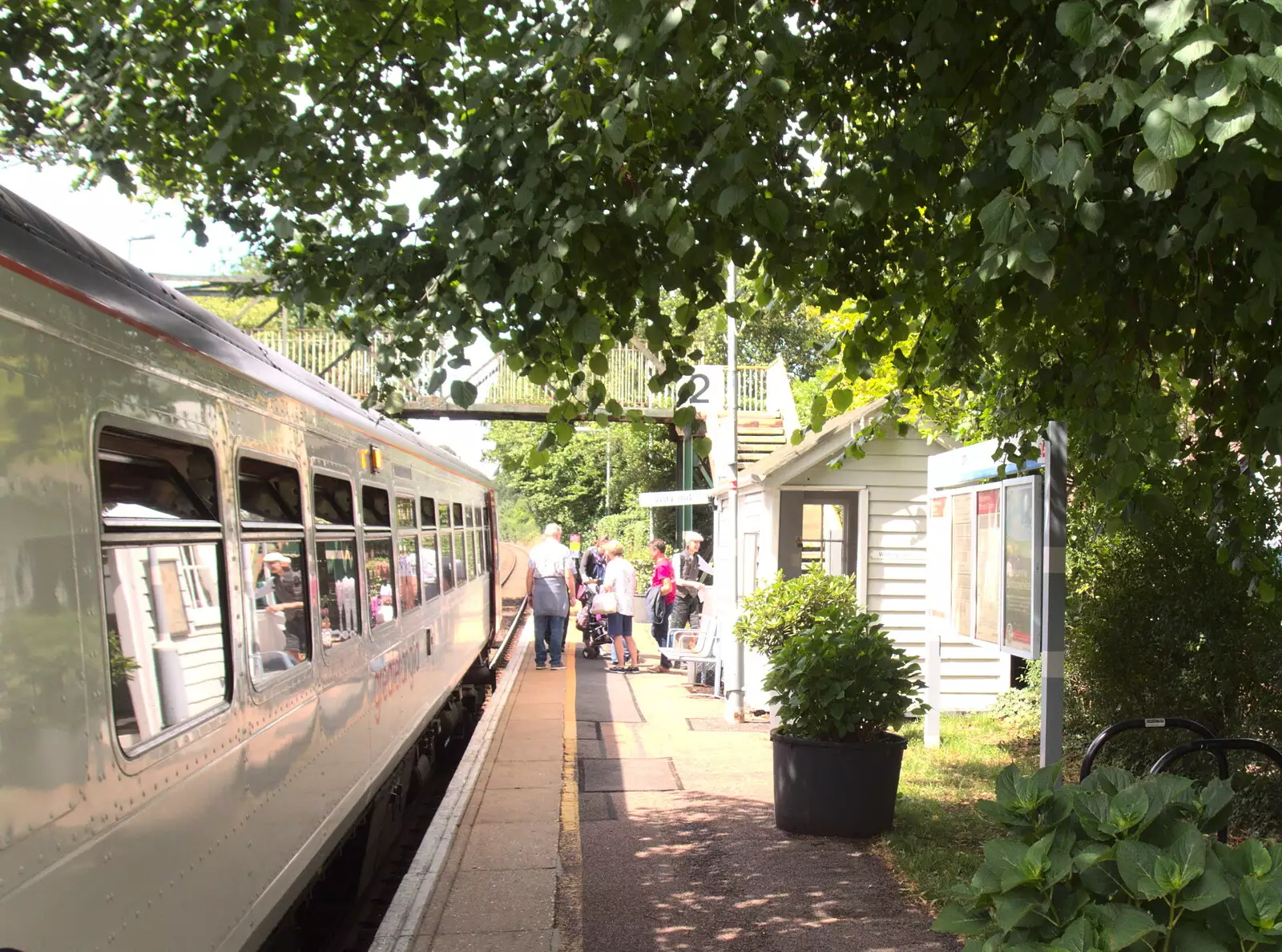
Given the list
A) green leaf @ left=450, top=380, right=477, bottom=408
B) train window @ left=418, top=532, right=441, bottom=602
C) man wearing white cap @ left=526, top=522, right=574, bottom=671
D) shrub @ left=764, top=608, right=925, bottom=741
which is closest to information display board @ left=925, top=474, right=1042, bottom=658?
shrub @ left=764, top=608, right=925, bottom=741

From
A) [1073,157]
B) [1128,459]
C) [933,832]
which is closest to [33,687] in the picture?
[1073,157]

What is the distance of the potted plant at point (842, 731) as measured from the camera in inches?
Result: 271

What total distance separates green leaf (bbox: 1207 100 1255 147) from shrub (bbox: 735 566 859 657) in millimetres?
8125

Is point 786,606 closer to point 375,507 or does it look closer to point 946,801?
point 946,801

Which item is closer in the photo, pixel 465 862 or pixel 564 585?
pixel 465 862

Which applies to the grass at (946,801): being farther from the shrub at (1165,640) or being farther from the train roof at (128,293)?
the train roof at (128,293)

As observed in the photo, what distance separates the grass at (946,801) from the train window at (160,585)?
266 centimetres

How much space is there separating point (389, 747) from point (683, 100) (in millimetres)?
4890

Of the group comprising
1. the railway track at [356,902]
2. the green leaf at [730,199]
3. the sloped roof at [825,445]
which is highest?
the green leaf at [730,199]

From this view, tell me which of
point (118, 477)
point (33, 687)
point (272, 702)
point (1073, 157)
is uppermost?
point (1073, 157)

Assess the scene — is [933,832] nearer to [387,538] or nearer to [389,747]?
[389,747]

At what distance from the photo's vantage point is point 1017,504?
6.42m

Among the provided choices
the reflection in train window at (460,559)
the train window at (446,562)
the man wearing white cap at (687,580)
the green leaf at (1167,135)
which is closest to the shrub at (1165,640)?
the green leaf at (1167,135)

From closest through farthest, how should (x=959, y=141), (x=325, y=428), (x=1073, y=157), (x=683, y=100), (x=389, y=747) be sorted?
(x=1073, y=157)
(x=683, y=100)
(x=959, y=141)
(x=325, y=428)
(x=389, y=747)
